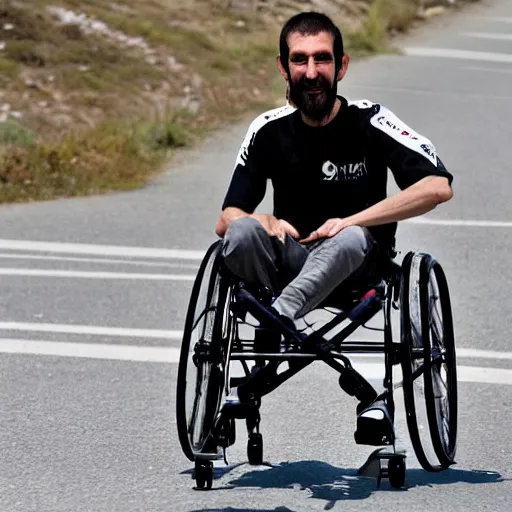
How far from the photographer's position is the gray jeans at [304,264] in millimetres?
5793

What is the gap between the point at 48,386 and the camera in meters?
7.74

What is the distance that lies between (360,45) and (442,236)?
1078 centimetres

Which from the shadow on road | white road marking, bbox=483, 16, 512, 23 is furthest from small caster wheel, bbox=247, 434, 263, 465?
white road marking, bbox=483, 16, 512, 23

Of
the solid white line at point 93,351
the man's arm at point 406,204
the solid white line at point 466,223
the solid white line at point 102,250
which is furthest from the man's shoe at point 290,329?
the solid white line at point 466,223

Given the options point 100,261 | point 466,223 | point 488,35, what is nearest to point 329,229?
point 100,261

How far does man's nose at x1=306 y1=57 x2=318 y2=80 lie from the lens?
6012 millimetres

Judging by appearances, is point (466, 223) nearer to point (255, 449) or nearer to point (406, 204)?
point (255, 449)

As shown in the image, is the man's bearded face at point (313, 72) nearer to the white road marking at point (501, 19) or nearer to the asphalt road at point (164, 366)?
the asphalt road at point (164, 366)

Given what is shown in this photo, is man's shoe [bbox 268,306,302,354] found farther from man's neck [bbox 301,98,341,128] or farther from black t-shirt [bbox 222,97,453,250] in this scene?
man's neck [bbox 301,98,341,128]

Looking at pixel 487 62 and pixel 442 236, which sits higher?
pixel 487 62

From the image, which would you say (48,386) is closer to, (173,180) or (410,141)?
(410,141)

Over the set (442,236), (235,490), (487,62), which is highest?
(487,62)

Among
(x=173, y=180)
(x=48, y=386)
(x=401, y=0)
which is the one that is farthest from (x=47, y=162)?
(x=401, y=0)

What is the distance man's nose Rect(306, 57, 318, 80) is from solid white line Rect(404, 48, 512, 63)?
16.7 metres
